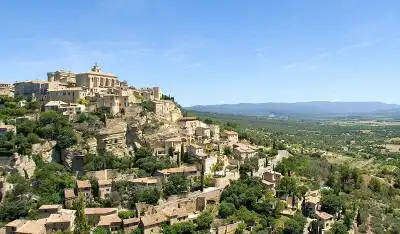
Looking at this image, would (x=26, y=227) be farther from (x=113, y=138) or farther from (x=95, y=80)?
(x=95, y=80)

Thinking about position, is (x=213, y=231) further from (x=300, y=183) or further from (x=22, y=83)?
(x=22, y=83)

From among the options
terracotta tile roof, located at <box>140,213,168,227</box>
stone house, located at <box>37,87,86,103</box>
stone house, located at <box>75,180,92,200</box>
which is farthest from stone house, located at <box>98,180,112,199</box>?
stone house, located at <box>37,87,86,103</box>

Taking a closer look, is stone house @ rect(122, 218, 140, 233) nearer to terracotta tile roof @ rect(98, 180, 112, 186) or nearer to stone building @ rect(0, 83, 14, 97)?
terracotta tile roof @ rect(98, 180, 112, 186)

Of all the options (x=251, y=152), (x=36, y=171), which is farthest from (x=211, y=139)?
(x=36, y=171)

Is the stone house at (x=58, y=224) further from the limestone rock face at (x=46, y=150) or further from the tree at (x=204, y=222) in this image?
the limestone rock face at (x=46, y=150)

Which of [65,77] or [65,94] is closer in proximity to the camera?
[65,94]

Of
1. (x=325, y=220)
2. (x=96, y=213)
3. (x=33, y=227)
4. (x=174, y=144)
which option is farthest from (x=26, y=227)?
(x=325, y=220)
